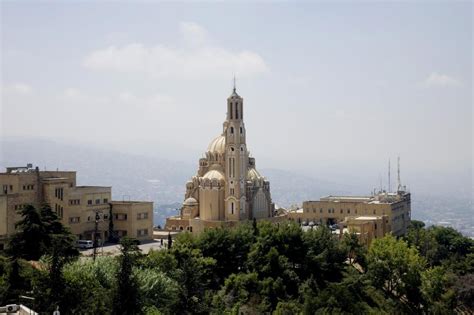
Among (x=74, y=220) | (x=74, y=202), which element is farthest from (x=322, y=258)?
(x=74, y=202)

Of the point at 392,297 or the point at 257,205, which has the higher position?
the point at 257,205

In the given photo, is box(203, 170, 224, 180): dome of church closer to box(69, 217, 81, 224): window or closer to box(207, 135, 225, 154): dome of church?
box(207, 135, 225, 154): dome of church

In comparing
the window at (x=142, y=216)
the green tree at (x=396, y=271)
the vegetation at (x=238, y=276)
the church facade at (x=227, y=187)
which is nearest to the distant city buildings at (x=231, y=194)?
the church facade at (x=227, y=187)

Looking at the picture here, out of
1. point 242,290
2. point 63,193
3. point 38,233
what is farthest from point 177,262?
point 63,193

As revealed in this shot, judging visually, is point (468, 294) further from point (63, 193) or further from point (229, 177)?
point (63, 193)

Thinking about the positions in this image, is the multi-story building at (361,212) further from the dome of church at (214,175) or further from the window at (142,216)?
the window at (142,216)

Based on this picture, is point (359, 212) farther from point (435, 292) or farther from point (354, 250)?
point (435, 292)

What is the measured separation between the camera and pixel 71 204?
220ft

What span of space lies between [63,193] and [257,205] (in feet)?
78.0

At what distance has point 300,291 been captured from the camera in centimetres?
5769

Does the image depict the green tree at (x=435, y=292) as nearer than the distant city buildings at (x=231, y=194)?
Yes

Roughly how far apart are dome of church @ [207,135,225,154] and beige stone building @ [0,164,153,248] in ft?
37.7

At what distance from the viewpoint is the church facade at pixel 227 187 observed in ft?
262

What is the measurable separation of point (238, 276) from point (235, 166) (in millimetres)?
24298
